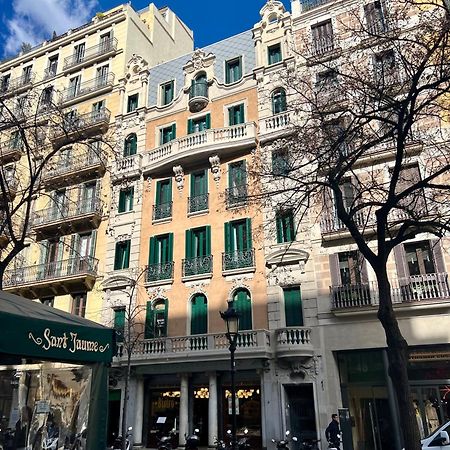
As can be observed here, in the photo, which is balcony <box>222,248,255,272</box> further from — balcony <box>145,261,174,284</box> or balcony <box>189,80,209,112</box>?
balcony <box>189,80,209,112</box>

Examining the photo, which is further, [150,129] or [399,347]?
[150,129]

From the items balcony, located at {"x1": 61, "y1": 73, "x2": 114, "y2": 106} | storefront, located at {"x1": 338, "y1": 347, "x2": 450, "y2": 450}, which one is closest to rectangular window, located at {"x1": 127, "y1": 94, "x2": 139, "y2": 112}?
balcony, located at {"x1": 61, "y1": 73, "x2": 114, "y2": 106}

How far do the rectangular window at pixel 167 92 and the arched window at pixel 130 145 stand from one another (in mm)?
2655

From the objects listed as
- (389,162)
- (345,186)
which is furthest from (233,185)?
(389,162)

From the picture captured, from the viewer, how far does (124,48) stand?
94.2 feet

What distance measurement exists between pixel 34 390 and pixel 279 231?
15.2 m

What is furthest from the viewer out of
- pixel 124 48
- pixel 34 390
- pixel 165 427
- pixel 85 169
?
pixel 124 48

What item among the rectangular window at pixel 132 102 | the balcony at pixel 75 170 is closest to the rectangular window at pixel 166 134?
the rectangular window at pixel 132 102

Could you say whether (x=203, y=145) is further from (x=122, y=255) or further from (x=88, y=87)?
(x=88, y=87)

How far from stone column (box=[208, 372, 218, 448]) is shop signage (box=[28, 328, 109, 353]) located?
14.1 metres

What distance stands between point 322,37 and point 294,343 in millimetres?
14673

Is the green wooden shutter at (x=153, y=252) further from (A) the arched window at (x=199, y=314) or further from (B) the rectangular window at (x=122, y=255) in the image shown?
(A) the arched window at (x=199, y=314)

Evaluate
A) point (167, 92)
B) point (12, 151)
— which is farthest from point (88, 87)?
point (12, 151)

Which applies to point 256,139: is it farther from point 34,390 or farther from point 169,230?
point 34,390
